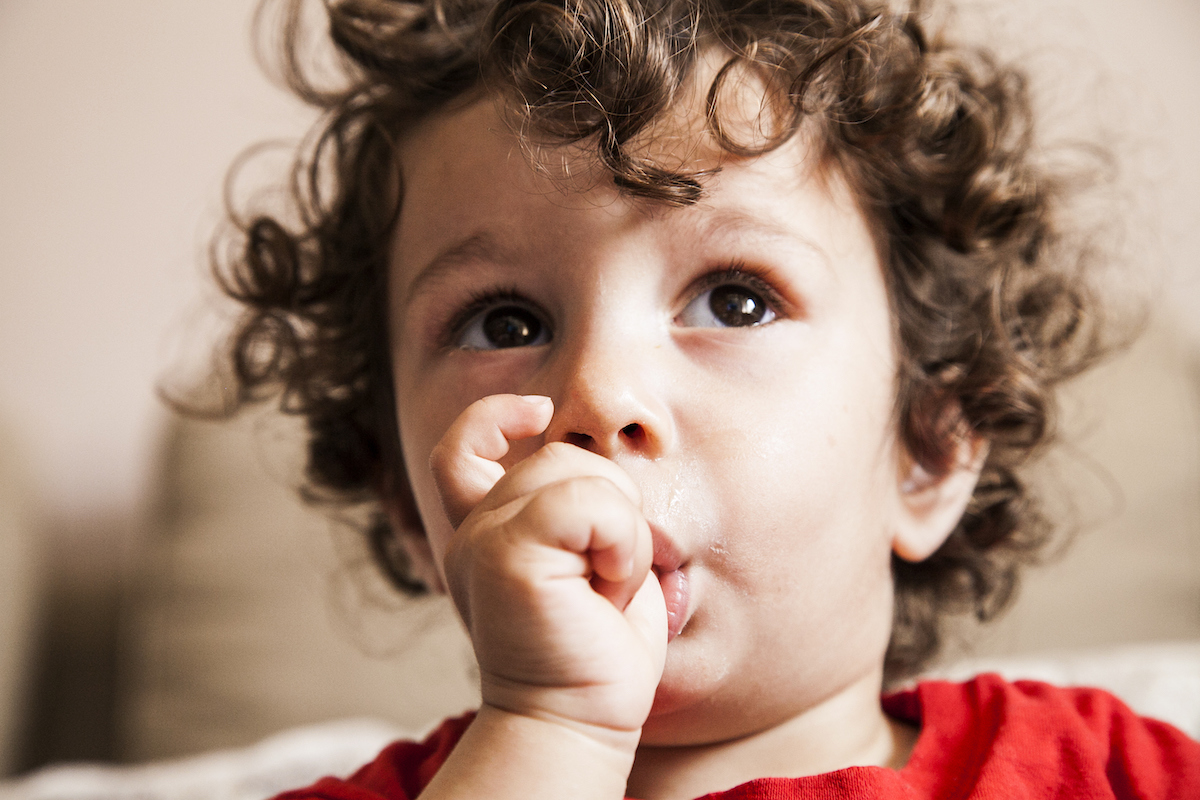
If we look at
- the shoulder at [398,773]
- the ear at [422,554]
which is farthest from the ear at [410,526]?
the shoulder at [398,773]

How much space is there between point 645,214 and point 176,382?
108 centimetres

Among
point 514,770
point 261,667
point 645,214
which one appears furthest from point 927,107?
point 261,667

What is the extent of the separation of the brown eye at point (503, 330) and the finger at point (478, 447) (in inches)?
5.4

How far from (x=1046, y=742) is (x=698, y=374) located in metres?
0.40

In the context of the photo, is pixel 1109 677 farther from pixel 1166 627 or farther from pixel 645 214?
pixel 645 214

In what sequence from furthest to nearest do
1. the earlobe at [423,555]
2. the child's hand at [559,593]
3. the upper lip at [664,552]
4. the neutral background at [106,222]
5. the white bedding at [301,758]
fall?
the neutral background at [106,222], the white bedding at [301,758], the earlobe at [423,555], the upper lip at [664,552], the child's hand at [559,593]

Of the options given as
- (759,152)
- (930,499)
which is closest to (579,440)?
(759,152)

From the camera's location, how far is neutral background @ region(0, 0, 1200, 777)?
59.8 inches

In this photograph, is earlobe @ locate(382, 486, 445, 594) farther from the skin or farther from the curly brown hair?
the skin

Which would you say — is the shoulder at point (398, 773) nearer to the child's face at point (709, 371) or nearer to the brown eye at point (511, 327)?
the child's face at point (709, 371)

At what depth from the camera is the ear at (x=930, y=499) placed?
0.79 m

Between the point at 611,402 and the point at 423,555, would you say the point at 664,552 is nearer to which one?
the point at 611,402

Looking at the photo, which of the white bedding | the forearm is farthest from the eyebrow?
the white bedding

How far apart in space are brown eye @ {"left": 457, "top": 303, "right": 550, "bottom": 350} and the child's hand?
7.8 inches
